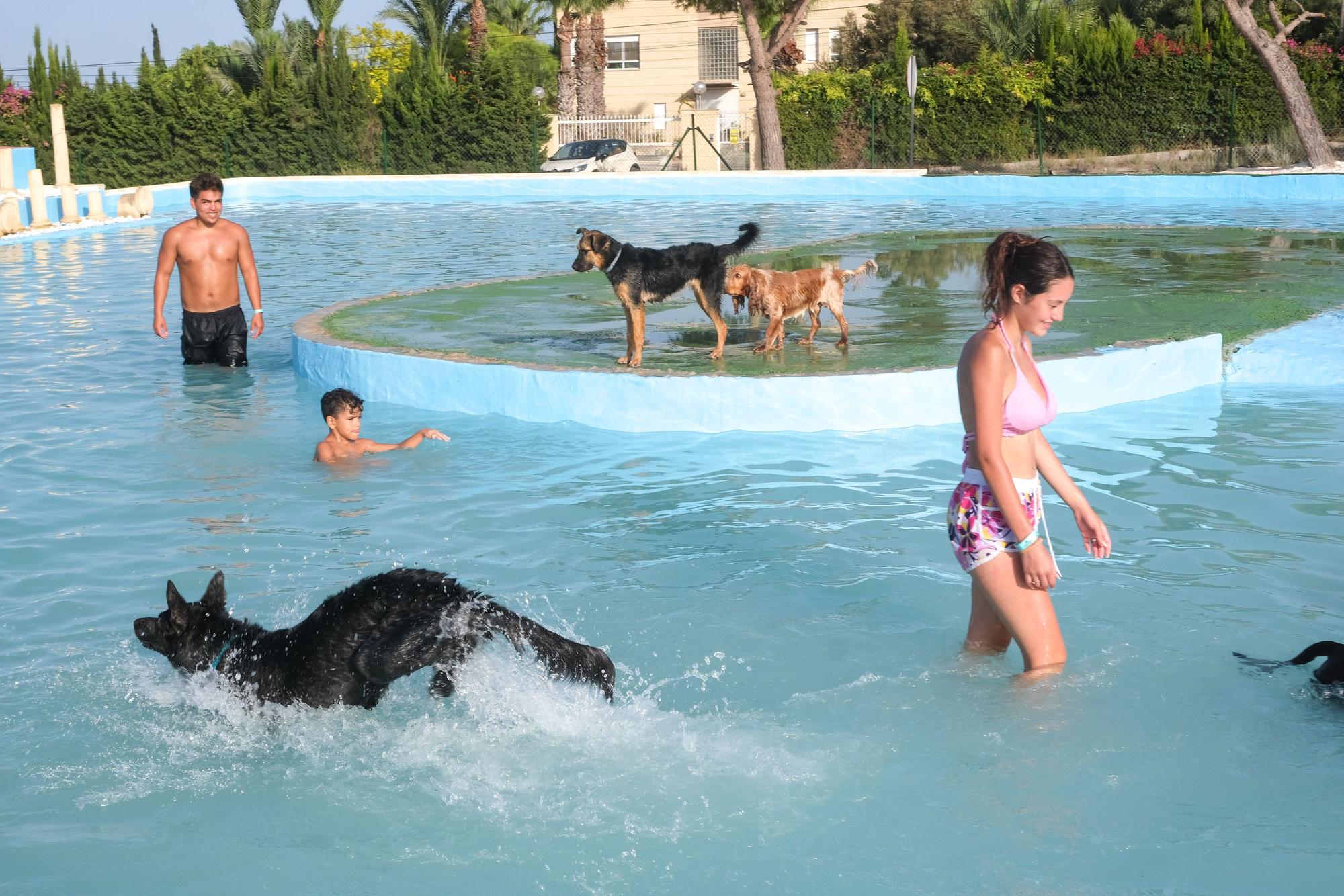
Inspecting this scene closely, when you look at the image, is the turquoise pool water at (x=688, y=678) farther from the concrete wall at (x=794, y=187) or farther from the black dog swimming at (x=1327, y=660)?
the concrete wall at (x=794, y=187)

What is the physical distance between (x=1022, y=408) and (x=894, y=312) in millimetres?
8688

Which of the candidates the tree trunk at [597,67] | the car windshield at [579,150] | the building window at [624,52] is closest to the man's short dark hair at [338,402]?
the car windshield at [579,150]

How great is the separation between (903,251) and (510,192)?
18.1 m

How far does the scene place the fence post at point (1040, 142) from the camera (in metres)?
36.2

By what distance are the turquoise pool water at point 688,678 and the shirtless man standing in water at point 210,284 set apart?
1920 millimetres

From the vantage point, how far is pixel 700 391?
9.73m

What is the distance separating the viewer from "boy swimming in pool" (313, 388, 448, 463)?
861cm

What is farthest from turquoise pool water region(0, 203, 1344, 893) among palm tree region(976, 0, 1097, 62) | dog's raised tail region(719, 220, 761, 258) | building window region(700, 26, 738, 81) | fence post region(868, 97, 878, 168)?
building window region(700, 26, 738, 81)

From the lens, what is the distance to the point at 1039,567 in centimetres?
447

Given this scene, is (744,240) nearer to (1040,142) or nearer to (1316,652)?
(1316,652)

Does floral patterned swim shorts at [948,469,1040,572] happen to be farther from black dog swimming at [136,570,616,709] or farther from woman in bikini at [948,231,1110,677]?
black dog swimming at [136,570,616,709]

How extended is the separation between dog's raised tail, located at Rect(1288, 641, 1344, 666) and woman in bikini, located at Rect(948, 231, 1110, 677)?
3.28 feet

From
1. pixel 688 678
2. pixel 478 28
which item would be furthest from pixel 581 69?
pixel 688 678

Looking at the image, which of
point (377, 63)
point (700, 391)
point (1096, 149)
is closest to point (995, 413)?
point (700, 391)
